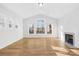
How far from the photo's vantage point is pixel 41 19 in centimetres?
696

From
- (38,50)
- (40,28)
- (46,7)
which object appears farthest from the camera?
(40,28)

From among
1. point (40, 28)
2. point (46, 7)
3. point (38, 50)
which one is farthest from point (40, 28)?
point (38, 50)

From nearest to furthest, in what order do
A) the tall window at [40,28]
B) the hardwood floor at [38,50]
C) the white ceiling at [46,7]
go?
the hardwood floor at [38,50]
the white ceiling at [46,7]
the tall window at [40,28]

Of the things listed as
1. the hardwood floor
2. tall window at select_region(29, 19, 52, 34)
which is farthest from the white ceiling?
the hardwood floor

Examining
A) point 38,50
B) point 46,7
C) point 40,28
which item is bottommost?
point 38,50

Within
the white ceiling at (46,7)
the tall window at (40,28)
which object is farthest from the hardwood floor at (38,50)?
the white ceiling at (46,7)

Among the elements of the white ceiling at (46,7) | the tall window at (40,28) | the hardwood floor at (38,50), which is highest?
the white ceiling at (46,7)

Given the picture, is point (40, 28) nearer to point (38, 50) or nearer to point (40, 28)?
point (40, 28)

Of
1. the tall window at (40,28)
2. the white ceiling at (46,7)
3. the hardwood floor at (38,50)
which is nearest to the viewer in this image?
the hardwood floor at (38,50)

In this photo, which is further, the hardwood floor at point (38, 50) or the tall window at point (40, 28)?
the tall window at point (40, 28)

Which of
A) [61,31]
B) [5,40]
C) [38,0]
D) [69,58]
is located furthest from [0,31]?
[61,31]

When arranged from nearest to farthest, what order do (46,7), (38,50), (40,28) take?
(38,50) < (46,7) < (40,28)

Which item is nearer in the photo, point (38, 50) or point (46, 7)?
point (38, 50)

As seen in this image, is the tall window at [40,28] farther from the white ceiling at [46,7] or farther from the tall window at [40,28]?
the white ceiling at [46,7]
